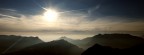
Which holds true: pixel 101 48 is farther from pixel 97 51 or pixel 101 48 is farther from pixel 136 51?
pixel 136 51

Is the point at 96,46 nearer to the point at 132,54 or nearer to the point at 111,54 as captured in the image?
the point at 111,54

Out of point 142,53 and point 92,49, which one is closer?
point 142,53

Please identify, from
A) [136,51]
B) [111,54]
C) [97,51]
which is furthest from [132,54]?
[97,51]

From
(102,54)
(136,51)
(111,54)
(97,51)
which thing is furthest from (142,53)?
(97,51)

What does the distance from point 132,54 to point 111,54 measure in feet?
74.9

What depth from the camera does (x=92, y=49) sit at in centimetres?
19125

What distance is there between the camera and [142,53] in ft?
449

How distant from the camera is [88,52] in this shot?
189250 mm

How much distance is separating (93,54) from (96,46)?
16270mm

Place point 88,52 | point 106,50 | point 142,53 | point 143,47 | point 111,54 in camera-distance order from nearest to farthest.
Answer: point 142,53
point 143,47
point 111,54
point 106,50
point 88,52

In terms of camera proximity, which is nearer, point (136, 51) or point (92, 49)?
point (136, 51)

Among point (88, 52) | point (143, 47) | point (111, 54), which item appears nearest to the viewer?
point (143, 47)

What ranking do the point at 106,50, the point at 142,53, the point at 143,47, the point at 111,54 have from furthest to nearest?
the point at 106,50 < the point at 111,54 < the point at 143,47 < the point at 142,53

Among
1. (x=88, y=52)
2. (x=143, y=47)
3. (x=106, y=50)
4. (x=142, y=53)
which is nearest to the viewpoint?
(x=142, y=53)
